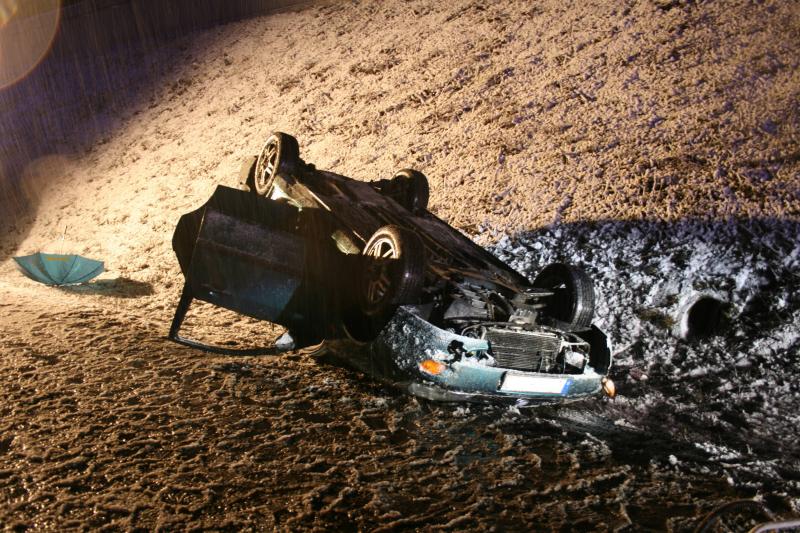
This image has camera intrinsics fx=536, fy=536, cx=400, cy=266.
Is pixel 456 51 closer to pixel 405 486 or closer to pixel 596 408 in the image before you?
pixel 596 408

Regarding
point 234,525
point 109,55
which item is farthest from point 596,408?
point 109,55

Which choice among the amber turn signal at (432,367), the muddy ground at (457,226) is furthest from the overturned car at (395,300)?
the muddy ground at (457,226)

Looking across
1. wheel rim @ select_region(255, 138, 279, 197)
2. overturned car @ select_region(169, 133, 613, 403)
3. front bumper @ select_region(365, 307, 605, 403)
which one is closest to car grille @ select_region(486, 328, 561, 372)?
overturned car @ select_region(169, 133, 613, 403)

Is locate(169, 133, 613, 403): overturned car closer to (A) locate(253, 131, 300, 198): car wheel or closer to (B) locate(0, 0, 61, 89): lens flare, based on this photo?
(A) locate(253, 131, 300, 198): car wheel

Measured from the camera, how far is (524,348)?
12.2 feet

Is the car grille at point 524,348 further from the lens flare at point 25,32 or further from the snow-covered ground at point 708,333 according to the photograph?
the lens flare at point 25,32

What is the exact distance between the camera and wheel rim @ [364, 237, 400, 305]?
11.8ft

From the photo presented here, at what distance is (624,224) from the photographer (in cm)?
608

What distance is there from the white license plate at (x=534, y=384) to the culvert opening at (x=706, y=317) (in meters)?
2.14

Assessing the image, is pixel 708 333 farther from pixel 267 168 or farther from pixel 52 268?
pixel 52 268

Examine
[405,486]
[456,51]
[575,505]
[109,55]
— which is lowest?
[575,505]

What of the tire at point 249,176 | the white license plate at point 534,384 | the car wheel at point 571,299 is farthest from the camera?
the tire at point 249,176

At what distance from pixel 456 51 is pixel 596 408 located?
7884 millimetres

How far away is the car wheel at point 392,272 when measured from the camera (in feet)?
11.6
